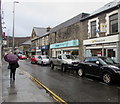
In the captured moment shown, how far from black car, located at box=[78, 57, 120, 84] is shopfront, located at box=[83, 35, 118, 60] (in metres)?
4.59

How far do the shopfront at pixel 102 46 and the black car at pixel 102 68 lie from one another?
4592mm

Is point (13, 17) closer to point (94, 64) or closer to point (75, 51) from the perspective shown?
point (75, 51)

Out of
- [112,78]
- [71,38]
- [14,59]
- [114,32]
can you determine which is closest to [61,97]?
[112,78]

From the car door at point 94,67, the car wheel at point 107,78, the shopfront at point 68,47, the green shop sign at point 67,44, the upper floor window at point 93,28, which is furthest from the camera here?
the shopfront at point 68,47

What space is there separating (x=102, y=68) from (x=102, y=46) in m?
6.82

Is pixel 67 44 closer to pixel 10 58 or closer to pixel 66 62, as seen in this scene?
pixel 66 62

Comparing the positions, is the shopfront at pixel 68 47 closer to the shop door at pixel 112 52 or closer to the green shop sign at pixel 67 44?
the green shop sign at pixel 67 44

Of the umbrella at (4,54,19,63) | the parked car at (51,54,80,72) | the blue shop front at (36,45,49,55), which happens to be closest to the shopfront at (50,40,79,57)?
the blue shop front at (36,45,49,55)

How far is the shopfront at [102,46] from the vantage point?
13.2 meters

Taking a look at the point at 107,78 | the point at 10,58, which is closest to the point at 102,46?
the point at 107,78

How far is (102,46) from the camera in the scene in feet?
47.8

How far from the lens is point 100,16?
15109 millimetres

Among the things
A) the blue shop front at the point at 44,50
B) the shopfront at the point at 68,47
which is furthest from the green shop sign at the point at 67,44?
the blue shop front at the point at 44,50

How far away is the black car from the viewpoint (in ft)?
24.7
